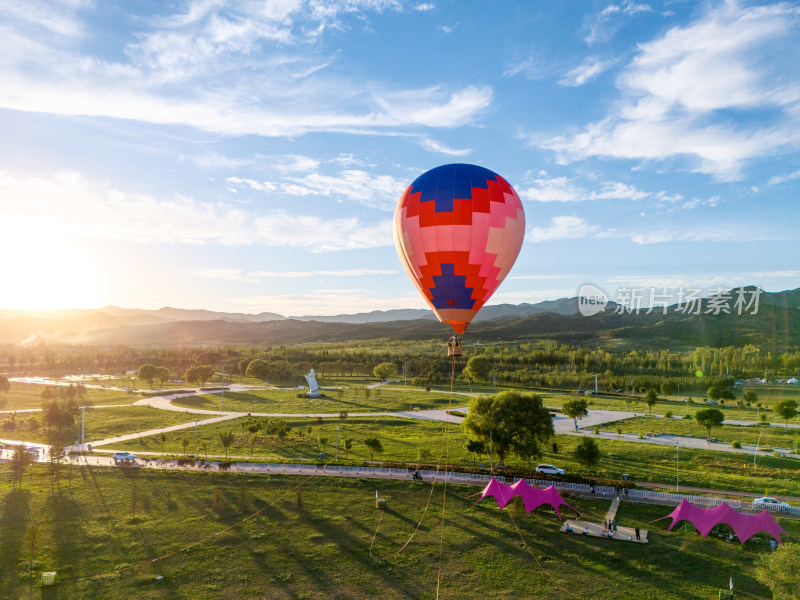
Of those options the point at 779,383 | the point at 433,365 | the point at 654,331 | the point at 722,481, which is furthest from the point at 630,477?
the point at 654,331

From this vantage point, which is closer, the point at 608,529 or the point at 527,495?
the point at 608,529

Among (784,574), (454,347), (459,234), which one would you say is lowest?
(784,574)

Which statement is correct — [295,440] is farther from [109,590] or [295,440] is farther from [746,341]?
[746,341]

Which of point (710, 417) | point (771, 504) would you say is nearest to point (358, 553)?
point (771, 504)

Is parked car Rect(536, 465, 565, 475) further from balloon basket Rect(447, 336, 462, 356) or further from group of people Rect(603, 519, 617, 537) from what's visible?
balloon basket Rect(447, 336, 462, 356)

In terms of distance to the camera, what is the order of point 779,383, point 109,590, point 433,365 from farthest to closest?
1. point 433,365
2. point 779,383
3. point 109,590

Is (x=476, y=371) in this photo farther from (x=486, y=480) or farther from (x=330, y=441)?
(x=486, y=480)
